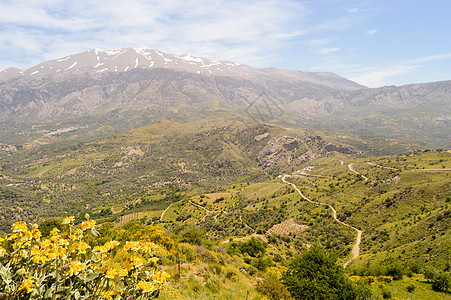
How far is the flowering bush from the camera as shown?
3.17 m

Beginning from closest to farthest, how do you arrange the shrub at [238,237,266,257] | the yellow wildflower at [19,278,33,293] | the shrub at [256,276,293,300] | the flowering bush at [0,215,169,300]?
the yellow wildflower at [19,278,33,293] < the flowering bush at [0,215,169,300] < the shrub at [256,276,293,300] < the shrub at [238,237,266,257]

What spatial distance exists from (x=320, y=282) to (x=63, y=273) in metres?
16.9

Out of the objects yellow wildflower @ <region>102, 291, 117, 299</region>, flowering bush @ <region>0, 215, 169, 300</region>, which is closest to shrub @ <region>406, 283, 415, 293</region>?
flowering bush @ <region>0, 215, 169, 300</region>

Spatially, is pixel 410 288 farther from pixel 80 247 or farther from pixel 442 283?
pixel 80 247

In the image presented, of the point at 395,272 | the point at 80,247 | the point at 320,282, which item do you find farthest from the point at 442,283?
the point at 80,247

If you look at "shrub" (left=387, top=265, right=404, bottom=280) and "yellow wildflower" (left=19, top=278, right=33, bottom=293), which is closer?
"yellow wildflower" (left=19, top=278, right=33, bottom=293)

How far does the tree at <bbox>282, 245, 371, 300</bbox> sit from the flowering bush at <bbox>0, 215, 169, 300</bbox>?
14698 mm

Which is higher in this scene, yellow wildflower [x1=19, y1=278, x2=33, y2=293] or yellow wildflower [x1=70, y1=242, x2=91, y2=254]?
yellow wildflower [x1=70, y1=242, x2=91, y2=254]

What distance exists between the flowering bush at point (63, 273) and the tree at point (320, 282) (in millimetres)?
14698

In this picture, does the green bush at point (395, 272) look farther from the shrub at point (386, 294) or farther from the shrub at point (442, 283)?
the shrub at point (386, 294)

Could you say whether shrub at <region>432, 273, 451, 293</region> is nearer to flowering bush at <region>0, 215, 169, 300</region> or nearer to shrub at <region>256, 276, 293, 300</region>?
shrub at <region>256, 276, 293, 300</region>

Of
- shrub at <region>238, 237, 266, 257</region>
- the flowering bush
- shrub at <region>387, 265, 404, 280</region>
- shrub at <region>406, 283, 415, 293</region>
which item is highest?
the flowering bush

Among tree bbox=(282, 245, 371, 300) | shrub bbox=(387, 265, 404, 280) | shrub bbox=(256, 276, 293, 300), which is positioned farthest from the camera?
shrub bbox=(387, 265, 404, 280)

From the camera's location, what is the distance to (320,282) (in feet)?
50.0
